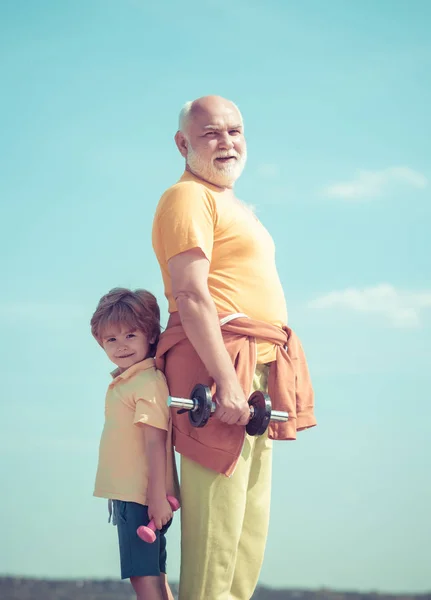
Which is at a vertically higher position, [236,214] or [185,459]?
[236,214]

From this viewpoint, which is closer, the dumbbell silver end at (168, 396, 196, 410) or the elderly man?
the dumbbell silver end at (168, 396, 196, 410)

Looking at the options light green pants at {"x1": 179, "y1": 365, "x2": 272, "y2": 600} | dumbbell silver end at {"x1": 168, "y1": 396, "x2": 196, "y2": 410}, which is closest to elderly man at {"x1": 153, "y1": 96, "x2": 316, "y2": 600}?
light green pants at {"x1": 179, "y1": 365, "x2": 272, "y2": 600}

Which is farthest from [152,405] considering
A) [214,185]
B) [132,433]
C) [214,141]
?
[214,141]

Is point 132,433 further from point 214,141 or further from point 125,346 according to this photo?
point 214,141

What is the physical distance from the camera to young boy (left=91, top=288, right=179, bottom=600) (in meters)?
3.36

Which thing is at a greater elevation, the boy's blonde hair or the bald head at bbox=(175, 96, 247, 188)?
the bald head at bbox=(175, 96, 247, 188)

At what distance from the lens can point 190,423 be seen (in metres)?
3.35

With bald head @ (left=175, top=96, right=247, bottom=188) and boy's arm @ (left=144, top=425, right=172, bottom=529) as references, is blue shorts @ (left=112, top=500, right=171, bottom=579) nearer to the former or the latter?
boy's arm @ (left=144, top=425, right=172, bottom=529)

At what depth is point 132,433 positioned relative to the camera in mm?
3482

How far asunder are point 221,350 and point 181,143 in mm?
1085

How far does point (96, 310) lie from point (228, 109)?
1063mm

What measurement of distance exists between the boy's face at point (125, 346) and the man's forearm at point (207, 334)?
39 centimetres

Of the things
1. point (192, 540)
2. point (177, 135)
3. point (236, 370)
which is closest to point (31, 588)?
point (192, 540)

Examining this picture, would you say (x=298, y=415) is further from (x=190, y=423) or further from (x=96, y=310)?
(x=96, y=310)
